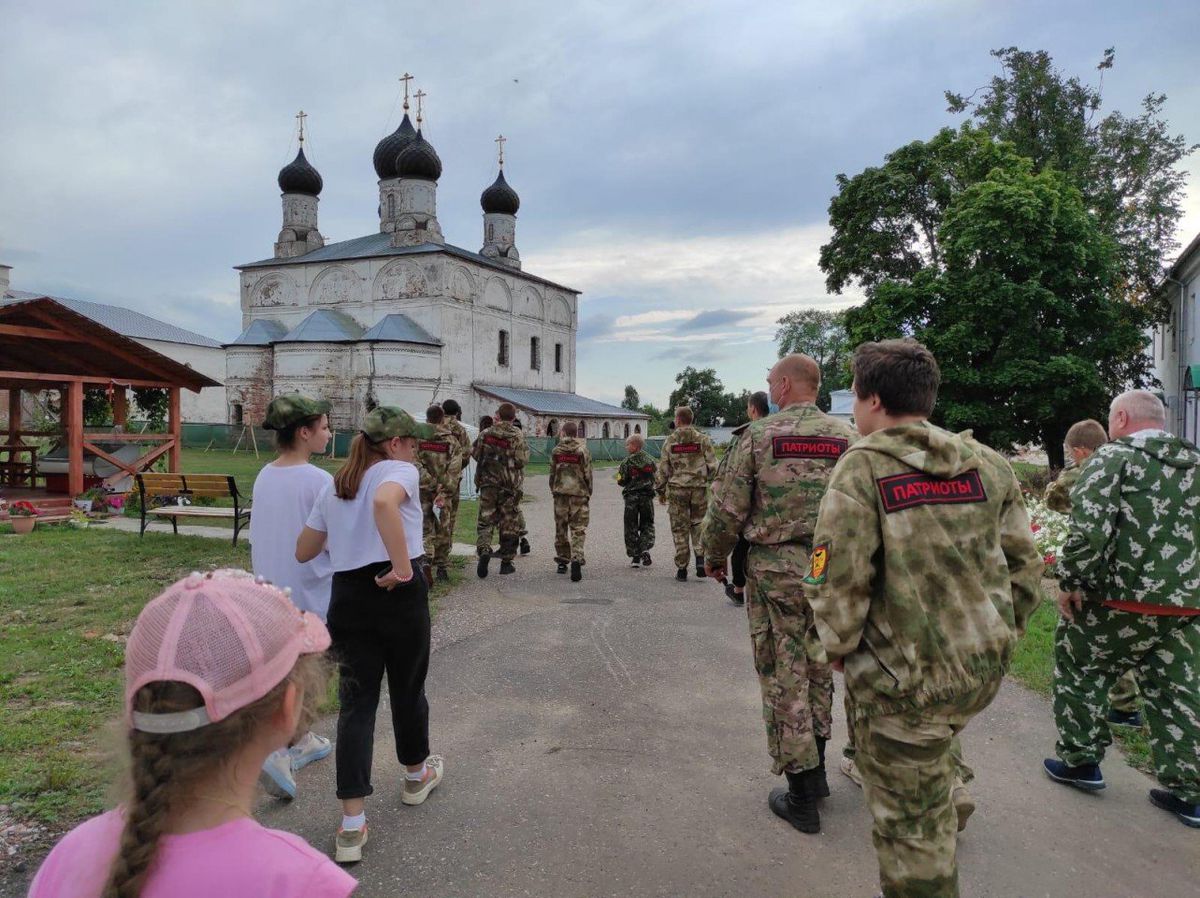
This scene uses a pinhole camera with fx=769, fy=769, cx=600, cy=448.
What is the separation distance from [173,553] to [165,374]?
641 centimetres

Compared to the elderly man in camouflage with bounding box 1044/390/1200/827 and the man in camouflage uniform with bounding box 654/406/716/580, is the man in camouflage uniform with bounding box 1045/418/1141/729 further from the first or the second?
the man in camouflage uniform with bounding box 654/406/716/580

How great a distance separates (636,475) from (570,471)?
120 cm

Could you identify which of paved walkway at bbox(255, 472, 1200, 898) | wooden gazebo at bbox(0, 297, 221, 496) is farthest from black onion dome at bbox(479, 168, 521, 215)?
paved walkway at bbox(255, 472, 1200, 898)

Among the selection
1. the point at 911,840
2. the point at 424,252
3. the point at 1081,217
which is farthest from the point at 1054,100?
the point at 911,840

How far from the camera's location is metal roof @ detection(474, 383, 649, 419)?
45188 mm

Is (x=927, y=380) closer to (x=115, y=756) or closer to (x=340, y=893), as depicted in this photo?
(x=340, y=893)

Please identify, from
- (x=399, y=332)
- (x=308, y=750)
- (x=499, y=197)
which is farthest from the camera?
(x=499, y=197)

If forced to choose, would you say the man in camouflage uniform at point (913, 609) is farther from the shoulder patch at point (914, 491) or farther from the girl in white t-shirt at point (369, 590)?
the girl in white t-shirt at point (369, 590)

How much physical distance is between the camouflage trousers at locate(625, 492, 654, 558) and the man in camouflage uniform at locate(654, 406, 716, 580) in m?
0.90

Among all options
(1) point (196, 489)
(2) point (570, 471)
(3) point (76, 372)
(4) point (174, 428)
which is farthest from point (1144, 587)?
(3) point (76, 372)

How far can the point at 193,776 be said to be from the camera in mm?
1324

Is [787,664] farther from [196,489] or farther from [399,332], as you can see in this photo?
[399,332]

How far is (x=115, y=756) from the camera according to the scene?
1.33 metres

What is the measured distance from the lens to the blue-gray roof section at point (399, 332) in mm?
41753
